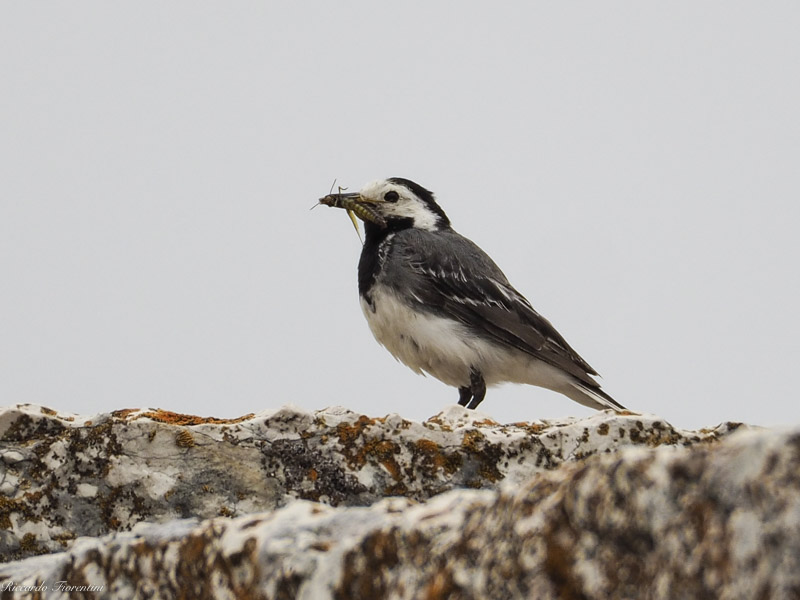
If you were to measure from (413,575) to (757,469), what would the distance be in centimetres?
82

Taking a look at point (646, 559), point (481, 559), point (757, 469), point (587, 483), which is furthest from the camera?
point (481, 559)

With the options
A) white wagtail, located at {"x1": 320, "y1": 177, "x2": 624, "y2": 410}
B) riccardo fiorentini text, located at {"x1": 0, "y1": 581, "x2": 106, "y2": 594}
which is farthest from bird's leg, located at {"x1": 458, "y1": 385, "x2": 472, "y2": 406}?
riccardo fiorentini text, located at {"x1": 0, "y1": 581, "x2": 106, "y2": 594}

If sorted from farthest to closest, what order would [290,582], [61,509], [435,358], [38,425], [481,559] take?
[435,358], [38,425], [61,509], [290,582], [481,559]

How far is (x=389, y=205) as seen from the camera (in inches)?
410

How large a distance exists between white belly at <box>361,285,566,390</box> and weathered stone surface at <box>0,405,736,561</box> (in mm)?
4579

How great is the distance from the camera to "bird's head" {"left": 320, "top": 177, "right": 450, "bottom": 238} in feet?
33.9

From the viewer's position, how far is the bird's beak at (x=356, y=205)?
10.3 metres

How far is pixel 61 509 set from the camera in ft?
13.6

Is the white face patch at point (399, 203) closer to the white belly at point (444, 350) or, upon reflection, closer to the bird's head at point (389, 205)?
the bird's head at point (389, 205)

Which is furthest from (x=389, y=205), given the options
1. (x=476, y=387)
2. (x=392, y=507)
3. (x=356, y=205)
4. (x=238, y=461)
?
(x=392, y=507)

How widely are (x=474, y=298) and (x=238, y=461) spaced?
5.52m

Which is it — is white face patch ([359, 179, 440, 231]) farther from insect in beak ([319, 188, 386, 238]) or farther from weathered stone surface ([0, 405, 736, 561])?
weathered stone surface ([0, 405, 736, 561])

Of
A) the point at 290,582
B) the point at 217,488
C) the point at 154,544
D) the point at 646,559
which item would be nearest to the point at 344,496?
the point at 217,488

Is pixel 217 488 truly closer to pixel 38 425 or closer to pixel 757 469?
pixel 38 425
